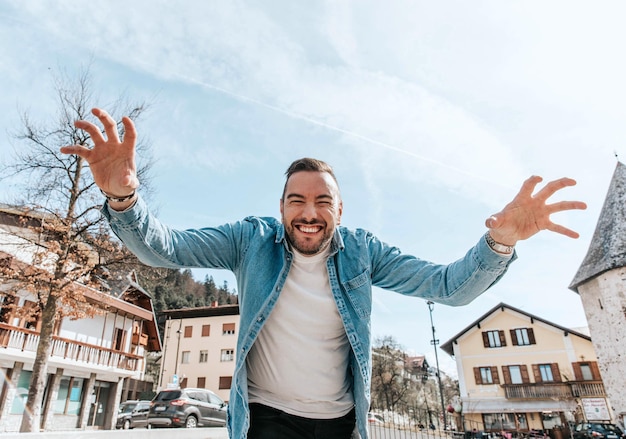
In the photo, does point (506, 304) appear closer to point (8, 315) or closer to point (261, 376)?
point (8, 315)

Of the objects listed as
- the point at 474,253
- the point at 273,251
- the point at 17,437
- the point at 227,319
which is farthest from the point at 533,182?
the point at 227,319

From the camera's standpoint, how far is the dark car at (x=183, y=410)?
14797mm

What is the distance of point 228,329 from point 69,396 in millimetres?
17812

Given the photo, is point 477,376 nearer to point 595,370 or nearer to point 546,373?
point 546,373

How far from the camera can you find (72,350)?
845 inches

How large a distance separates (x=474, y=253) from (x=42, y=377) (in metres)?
16.2

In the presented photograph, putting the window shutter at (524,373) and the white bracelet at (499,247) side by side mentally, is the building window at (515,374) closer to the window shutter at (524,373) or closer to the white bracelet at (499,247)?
the window shutter at (524,373)

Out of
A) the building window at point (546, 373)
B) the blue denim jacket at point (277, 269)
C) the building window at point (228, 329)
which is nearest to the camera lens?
the blue denim jacket at point (277, 269)

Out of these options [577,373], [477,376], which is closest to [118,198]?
[477,376]

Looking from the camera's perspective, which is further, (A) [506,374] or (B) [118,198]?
(A) [506,374]

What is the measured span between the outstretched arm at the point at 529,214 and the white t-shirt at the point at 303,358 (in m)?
0.93

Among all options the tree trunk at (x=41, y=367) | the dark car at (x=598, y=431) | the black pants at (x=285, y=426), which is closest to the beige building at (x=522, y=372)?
the dark car at (x=598, y=431)

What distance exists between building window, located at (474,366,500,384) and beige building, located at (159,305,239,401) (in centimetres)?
2223

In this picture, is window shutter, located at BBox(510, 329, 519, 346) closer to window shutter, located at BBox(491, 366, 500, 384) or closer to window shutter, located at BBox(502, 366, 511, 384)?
window shutter, located at BBox(502, 366, 511, 384)
